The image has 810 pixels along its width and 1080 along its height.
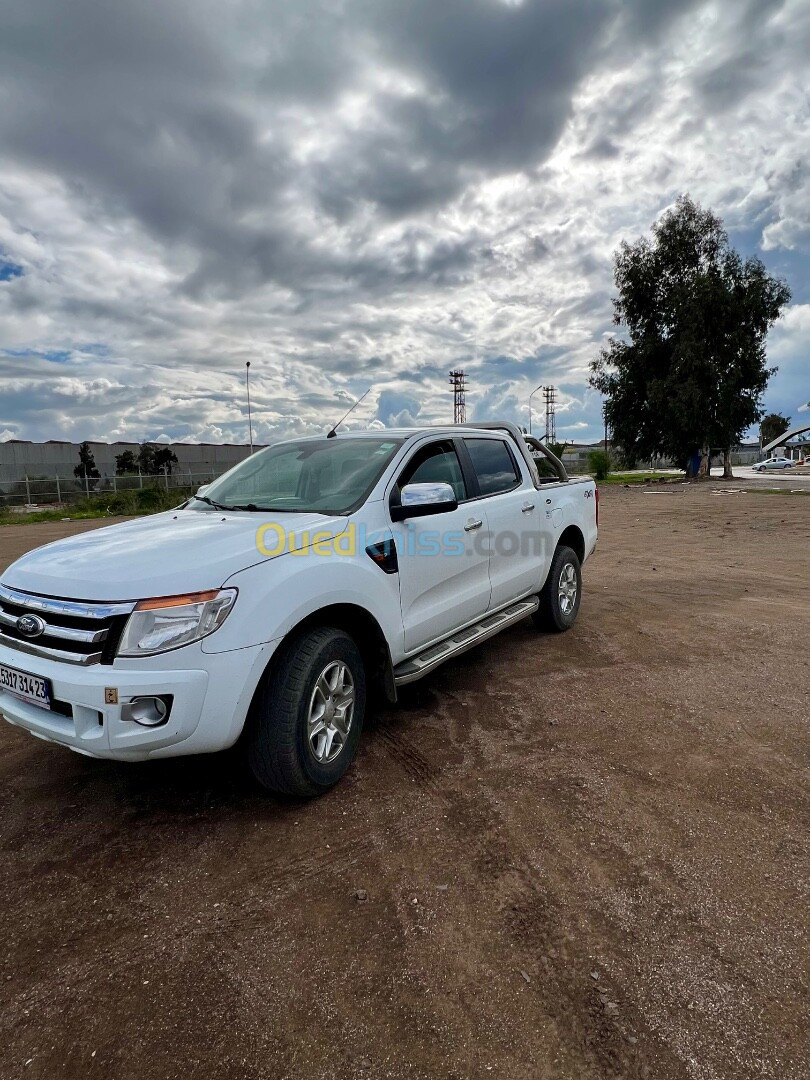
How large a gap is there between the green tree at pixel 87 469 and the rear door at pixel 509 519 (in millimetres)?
27158

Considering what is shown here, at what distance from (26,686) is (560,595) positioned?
4.01 metres

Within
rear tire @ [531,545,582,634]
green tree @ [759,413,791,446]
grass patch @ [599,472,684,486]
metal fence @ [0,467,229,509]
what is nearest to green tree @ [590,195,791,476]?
grass patch @ [599,472,684,486]

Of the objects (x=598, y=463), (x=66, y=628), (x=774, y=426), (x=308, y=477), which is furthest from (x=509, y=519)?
(x=774, y=426)

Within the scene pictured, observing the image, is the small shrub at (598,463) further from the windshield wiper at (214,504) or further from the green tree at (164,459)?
the windshield wiper at (214,504)

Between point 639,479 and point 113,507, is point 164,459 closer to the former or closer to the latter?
point 113,507

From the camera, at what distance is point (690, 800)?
2.73 m

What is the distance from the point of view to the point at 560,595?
525 cm

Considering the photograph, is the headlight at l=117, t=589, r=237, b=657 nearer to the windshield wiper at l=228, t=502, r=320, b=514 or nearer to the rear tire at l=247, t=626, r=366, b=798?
the rear tire at l=247, t=626, r=366, b=798

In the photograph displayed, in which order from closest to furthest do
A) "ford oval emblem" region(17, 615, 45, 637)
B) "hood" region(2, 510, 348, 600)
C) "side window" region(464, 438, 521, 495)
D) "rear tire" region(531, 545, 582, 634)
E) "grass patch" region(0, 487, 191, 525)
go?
"hood" region(2, 510, 348, 600)
"ford oval emblem" region(17, 615, 45, 637)
"side window" region(464, 438, 521, 495)
"rear tire" region(531, 545, 582, 634)
"grass patch" region(0, 487, 191, 525)

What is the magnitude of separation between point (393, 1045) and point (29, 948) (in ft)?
4.20

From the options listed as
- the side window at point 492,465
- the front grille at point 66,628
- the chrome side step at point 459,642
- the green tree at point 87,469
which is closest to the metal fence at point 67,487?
the green tree at point 87,469

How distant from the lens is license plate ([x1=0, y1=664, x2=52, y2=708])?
2432 mm

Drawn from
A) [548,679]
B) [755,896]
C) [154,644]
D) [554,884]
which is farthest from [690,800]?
[154,644]

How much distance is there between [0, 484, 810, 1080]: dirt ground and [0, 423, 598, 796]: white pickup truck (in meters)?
0.44
